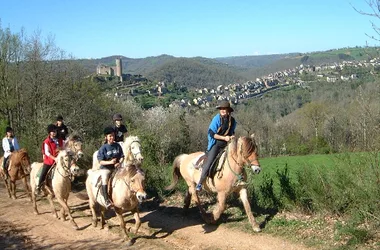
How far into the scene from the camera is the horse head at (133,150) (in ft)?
28.0

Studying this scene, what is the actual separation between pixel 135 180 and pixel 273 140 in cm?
4971

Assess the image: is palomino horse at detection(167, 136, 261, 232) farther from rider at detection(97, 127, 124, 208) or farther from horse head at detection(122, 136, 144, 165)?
rider at detection(97, 127, 124, 208)

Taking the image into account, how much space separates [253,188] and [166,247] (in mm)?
3032

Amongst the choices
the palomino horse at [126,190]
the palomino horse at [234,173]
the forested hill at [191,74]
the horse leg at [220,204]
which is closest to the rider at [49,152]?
the palomino horse at [126,190]

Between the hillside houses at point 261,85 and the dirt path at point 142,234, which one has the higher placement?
the hillside houses at point 261,85

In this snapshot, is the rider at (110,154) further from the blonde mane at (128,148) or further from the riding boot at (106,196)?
the riding boot at (106,196)

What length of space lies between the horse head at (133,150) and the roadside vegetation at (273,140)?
8.67 ft

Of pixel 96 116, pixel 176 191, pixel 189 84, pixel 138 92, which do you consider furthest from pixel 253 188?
pixel 189 84

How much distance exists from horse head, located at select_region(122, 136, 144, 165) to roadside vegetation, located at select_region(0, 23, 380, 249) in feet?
8.67

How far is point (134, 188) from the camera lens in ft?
23.6

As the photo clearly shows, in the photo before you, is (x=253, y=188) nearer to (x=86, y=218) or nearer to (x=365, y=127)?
(x=365, y=127)

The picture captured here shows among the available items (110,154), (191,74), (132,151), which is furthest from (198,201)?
(191,74)

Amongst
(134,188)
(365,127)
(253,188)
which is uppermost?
(365,127)

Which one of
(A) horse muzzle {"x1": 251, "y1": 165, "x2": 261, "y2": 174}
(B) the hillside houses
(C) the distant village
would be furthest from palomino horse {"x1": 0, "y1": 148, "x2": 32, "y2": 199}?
(B) the hillside houses
